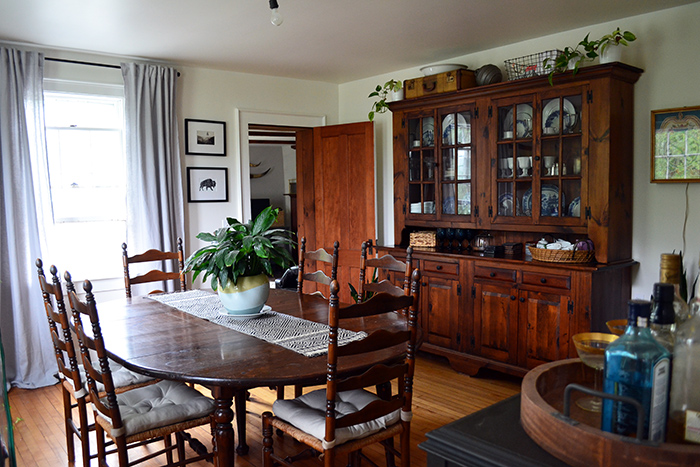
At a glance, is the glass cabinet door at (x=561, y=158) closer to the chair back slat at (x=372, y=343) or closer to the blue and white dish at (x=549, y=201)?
the blue and white dish at (x=549, y=201)

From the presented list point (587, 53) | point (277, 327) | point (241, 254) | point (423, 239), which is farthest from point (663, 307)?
point (423, 239)

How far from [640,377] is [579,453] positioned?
145 millimetres

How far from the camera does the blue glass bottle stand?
800 mm

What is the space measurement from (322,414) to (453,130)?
287 centimetres

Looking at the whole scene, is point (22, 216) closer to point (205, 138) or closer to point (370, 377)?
point (205, 138)

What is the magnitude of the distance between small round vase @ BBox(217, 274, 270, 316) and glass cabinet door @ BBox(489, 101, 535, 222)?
6.93 feet

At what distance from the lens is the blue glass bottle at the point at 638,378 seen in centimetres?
80

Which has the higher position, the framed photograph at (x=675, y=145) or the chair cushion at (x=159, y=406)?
the framed photograph at (x=675, y=145)

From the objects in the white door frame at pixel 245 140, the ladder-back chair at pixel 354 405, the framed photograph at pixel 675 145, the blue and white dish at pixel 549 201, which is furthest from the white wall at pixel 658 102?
the white door frame at pixel 245 140

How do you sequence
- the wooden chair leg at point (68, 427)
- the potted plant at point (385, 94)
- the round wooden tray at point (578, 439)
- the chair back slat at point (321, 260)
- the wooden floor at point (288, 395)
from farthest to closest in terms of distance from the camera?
the potted plant at point (385, 94), the chair back slat at point (321, 260), the wooden floor at point (288, 395), the wooden chair leg at point (68, 427), the round wooden tray at point (578, 439)

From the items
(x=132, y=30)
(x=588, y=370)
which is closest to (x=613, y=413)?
(x=588, y=370)

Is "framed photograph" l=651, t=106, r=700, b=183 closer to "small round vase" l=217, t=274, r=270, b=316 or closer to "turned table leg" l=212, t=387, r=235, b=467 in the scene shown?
"small round vase" l=217, t=274, r=270, b=316

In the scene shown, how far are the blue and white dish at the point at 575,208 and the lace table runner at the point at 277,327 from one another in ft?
6.64

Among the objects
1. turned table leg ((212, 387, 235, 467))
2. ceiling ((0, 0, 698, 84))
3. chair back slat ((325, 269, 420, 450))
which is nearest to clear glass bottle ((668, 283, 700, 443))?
chair back slat ((325, 269, 420, 450))
